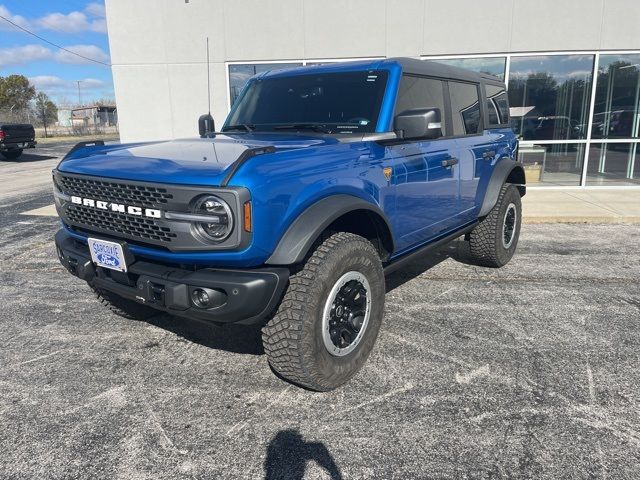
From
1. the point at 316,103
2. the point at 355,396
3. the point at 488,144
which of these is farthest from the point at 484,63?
the point at 355,396

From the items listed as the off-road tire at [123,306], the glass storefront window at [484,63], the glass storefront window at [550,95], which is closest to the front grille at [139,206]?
the off-road tire at [123,306]

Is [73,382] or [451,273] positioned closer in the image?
[73,382]

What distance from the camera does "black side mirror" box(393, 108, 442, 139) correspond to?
117 inches

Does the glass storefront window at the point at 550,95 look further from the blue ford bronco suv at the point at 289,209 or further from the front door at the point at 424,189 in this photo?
the front door at the point at 424,189

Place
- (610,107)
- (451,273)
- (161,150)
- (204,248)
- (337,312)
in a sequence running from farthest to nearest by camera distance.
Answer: (610,107)
(451,273)
(161,150)
(337,312)
(204,248)

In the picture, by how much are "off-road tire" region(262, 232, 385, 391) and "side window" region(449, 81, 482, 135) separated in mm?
1884

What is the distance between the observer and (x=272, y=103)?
3.88 meters

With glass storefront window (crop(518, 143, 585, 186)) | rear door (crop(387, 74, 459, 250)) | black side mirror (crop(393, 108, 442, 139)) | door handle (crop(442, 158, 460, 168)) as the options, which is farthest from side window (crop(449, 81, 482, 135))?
glass storefront window (crop(518, 143, 585, 186))

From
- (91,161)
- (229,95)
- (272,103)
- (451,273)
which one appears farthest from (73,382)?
(229,95)

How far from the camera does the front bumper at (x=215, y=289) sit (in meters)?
2.34

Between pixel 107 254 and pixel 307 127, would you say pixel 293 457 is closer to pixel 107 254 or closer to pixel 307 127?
pixel 107 254

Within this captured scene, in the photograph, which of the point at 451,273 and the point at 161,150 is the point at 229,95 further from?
the point at 161,150

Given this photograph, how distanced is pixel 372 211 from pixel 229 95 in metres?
7.71

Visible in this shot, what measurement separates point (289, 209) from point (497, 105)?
3.51 metres
